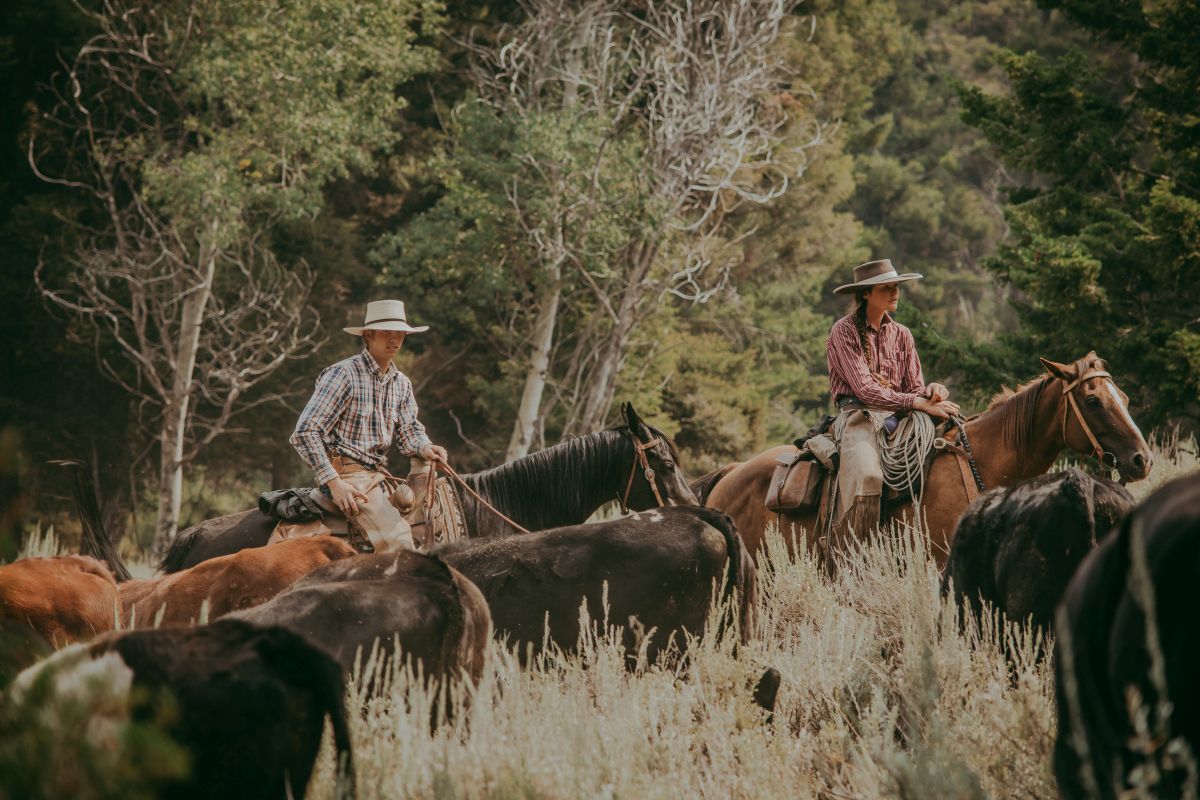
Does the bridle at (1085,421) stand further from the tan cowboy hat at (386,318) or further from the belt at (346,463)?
the belt at (346,463)

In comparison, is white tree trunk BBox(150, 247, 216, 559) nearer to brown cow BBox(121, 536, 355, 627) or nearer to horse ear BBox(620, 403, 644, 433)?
horse ear BBox(620, 403, 644, 433)

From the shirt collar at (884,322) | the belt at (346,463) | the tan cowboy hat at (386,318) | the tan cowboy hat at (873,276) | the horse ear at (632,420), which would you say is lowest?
the belt at (346,463)

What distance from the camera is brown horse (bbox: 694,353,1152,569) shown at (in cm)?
771

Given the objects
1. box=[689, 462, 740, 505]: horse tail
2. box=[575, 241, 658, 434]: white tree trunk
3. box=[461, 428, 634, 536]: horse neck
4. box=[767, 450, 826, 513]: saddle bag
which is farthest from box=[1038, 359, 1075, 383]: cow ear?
box=[575, 241, 658, 434]: white tree trunk

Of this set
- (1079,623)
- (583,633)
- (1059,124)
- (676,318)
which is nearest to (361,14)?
(676,318)

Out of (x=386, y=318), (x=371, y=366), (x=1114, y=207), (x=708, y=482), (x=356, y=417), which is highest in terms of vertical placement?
(x=1114, y=207)

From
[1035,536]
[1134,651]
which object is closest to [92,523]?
[1035,536]

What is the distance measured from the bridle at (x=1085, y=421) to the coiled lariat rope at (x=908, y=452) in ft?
3.05

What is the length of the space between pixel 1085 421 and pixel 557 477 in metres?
3.66

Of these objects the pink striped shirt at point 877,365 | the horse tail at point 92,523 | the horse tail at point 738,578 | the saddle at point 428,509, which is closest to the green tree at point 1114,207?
the pink striped shirt at point 877,365

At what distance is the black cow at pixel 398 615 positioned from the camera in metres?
4.35

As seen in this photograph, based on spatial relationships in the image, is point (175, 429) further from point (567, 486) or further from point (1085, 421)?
point (1085, 421)

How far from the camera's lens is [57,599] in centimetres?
563

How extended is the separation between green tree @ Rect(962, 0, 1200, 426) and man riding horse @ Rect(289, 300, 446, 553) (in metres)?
8.23
